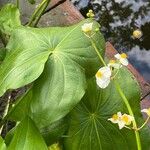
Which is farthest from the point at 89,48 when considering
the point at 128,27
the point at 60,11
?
the point at 128,27

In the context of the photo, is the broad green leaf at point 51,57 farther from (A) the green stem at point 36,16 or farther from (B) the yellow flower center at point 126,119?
(A) the green stem at point 36,16

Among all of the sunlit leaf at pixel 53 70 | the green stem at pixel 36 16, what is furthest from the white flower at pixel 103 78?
the green stem at pixel 36 16

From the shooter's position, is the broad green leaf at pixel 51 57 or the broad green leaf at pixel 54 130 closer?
the broad green leaf at pixel 51 57

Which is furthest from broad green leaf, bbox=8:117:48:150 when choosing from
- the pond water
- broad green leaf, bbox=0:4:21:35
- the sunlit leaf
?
the pond water

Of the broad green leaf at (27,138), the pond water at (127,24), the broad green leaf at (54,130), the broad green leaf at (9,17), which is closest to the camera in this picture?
the broad green leaf at (27,138)

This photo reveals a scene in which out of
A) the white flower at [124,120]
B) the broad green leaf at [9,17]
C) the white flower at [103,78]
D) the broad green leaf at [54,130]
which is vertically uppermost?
the white flower at [103,78]

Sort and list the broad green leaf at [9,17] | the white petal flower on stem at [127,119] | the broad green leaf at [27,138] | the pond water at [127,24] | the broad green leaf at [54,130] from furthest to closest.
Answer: the pond water at [127,24] < the broad green leaf at [9,17] < the broad green leaf at [54,130] < the broad green leaf at [27,138] < the white petal flower on stem at [127,119]

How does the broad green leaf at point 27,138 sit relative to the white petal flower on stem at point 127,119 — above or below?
below

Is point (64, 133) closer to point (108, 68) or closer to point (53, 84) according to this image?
point (53, 84)
